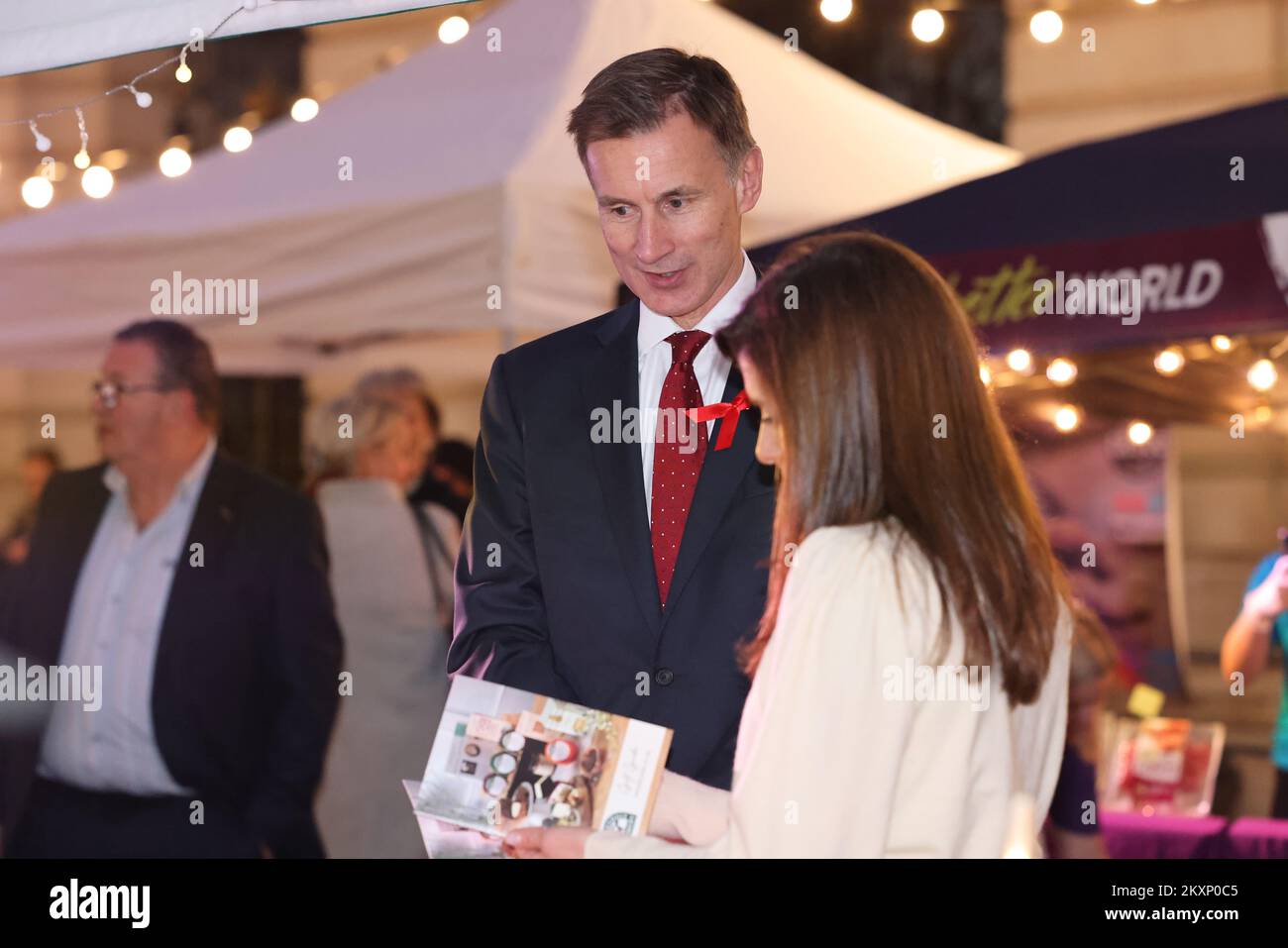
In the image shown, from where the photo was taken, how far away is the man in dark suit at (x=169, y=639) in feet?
12.3

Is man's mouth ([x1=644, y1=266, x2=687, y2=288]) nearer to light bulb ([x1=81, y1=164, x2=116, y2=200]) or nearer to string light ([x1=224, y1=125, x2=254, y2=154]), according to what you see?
light bulb ([x1=81, y1=164, x2=116, y2=200])

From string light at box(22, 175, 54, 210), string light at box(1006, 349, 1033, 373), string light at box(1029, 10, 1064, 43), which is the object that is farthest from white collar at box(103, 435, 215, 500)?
string light at box(1029, 10, 1064, 43)

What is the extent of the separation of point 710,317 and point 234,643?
203cm

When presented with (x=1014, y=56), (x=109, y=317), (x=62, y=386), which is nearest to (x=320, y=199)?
(x=109, y=317)

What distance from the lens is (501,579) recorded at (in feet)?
7.86

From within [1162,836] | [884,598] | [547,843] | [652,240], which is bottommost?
[1162,836]

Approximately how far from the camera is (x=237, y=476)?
409 centimetres

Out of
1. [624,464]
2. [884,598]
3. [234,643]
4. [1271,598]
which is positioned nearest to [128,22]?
[624,464]

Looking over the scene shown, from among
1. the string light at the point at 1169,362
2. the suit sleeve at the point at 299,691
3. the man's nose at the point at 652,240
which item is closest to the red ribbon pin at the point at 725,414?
the man's nose at the point at 652,240

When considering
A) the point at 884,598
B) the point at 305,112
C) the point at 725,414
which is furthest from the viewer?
the point at 305,112

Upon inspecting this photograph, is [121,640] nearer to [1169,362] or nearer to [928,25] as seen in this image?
[928,25]

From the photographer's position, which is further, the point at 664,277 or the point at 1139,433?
the point at 1139,433

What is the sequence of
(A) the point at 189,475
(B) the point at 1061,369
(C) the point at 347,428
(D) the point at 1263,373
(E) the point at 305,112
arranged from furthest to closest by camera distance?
1. (E) the point at 305,112
2. (B) the point at 1061,369
3. (C) the point at 347,428
4. (D) the point at 1263,373
5. (A) the point at 189,475
